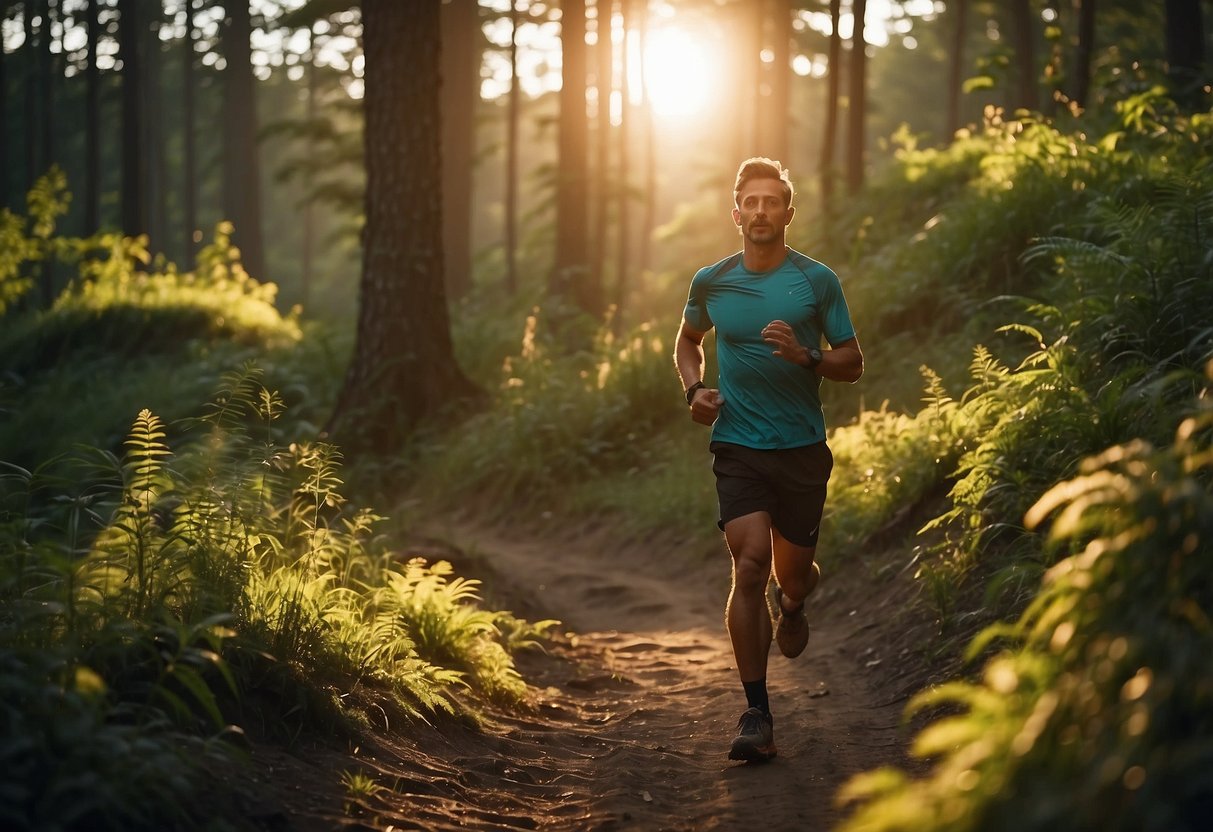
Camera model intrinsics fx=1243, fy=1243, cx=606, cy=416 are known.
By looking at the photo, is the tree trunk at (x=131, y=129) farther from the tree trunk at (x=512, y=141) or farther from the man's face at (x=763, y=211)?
the man's face at (x=763, y=211)

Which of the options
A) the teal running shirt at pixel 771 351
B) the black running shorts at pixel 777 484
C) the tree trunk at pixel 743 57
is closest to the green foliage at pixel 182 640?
the black running shorts at pixel 777 484

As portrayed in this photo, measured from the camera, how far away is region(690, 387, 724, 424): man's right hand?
5.85 m

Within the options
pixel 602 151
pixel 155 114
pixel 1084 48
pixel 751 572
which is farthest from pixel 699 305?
Answer: pixel 155 114

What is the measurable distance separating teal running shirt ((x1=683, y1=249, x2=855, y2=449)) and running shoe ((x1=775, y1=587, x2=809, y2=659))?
108 cm

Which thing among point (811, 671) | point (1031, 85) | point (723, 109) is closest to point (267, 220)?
point (723, 109)

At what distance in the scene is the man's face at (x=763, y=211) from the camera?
19.6ft

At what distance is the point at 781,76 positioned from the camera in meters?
34.1

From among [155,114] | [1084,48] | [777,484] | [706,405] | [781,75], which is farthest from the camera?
[155,114]

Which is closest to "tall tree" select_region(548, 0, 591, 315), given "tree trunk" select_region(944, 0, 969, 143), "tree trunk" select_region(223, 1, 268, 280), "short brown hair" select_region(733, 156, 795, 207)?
"tree trunk" select_region(944, 0, 969, 143)

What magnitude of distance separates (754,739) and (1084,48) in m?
13.6

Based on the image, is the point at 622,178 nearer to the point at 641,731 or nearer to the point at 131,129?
the point at 131,129

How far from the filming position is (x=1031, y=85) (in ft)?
79.6

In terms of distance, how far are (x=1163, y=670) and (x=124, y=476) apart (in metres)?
3.75

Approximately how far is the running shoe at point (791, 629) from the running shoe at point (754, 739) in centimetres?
104
